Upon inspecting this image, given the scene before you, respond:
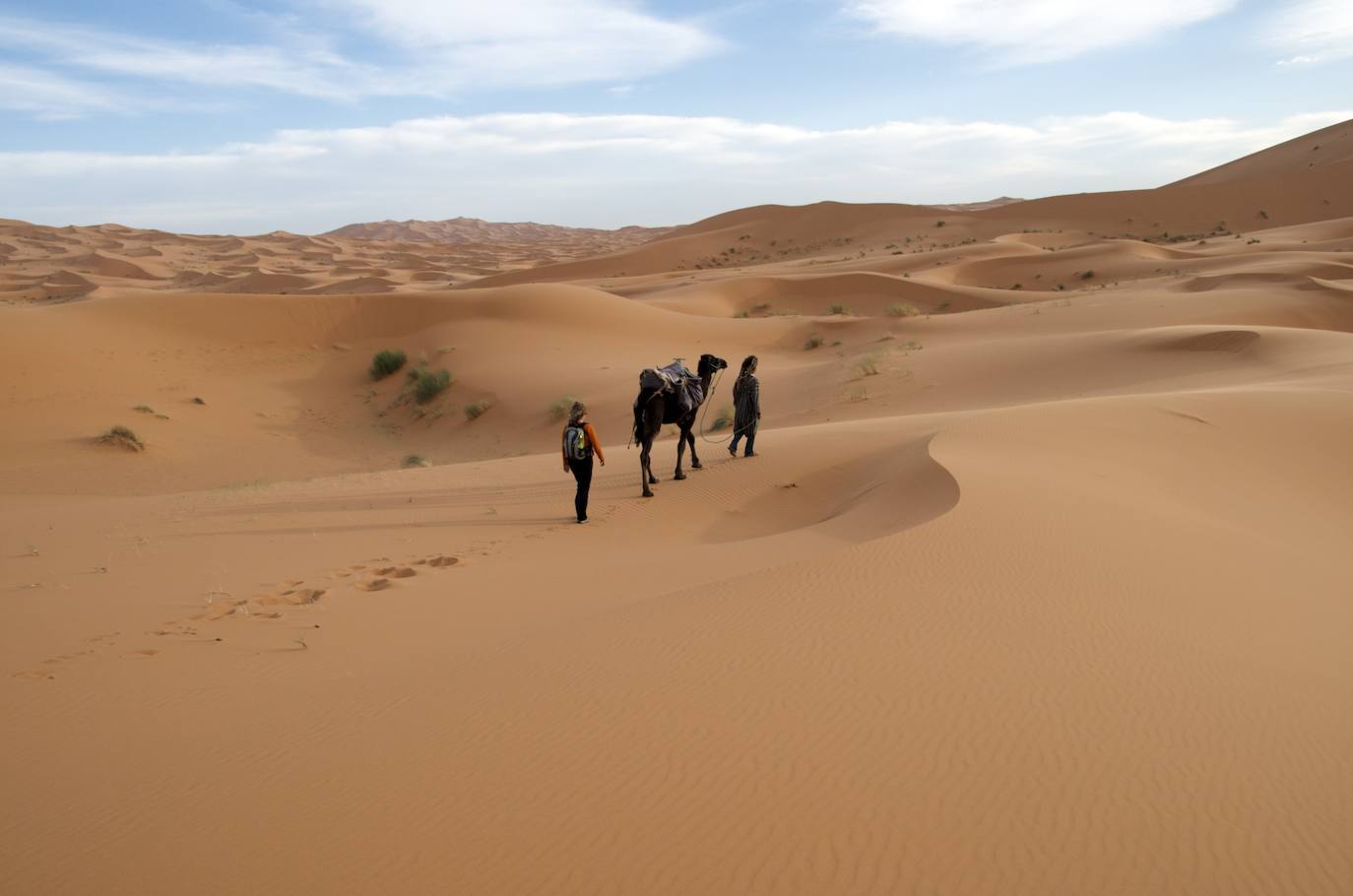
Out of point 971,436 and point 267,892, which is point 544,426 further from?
point 267,892

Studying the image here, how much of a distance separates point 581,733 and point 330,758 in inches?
47.8

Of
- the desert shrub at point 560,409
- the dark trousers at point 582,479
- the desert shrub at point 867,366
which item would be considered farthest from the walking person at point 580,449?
the desert shrub at point 867,366

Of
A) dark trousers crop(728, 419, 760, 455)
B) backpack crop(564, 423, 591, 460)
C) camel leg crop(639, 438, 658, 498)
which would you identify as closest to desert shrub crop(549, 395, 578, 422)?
dark trousers crop(728, 419, 760, 455)

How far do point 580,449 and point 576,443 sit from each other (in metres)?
0.10

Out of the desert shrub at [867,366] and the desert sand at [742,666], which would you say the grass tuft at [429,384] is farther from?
the desert shrub at [867,366]

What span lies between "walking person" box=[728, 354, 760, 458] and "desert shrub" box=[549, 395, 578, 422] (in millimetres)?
10538

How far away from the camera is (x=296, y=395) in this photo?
2897 cm

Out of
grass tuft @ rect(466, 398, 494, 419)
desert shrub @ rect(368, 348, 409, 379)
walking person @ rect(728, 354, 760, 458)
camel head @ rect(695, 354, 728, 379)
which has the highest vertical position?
camel head @ rect(695, 354, 728, 379)

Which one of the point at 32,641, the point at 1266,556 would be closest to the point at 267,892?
the point at 32,641

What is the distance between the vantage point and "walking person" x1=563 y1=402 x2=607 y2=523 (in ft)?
33.7

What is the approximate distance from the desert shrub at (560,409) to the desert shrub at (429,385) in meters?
4.92

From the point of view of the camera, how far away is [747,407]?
13.3m

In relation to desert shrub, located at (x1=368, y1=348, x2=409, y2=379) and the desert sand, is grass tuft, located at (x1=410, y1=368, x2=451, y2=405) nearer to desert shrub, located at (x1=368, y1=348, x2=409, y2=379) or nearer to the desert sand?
desert shrub, located at (x1=368, y1=348, x2=409, y2=379)

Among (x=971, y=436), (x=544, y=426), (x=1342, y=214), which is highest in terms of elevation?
(x=1342, y=214)
